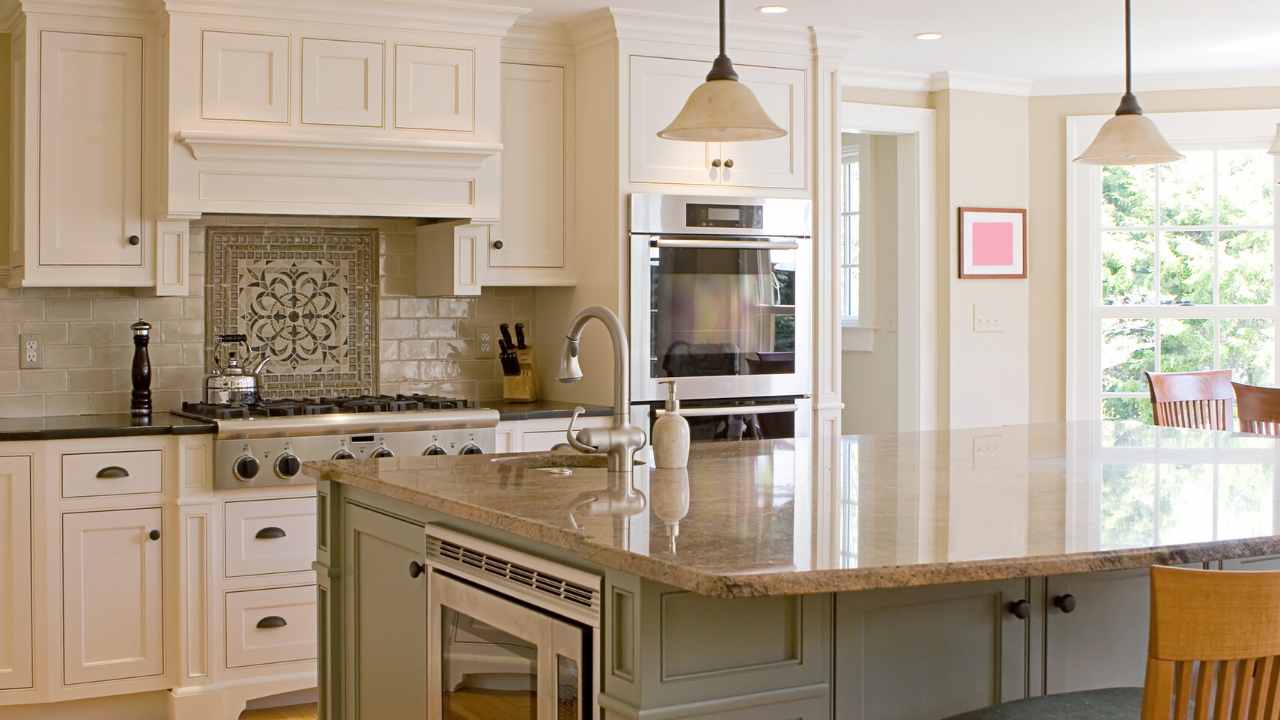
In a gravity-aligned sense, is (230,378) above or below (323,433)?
above

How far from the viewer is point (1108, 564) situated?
1.85m

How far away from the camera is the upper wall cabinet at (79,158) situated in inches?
165

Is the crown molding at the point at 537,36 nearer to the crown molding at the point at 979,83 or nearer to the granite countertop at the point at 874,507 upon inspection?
the crown molding at the point at 979,83

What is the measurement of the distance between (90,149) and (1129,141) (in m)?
3.13

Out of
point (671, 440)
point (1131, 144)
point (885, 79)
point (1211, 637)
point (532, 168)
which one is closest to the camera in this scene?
point (1211, 637)

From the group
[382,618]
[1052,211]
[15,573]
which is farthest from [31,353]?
[1052,211]

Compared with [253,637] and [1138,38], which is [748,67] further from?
[253,637]

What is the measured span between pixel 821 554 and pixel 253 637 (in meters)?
2.84

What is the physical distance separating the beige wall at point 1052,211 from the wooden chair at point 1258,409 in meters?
1.95

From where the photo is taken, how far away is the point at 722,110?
9.21ft

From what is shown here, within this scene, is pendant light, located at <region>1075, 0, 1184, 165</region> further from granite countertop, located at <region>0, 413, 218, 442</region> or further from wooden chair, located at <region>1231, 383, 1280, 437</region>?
granite countertop, located at <region>0, 413, 218, 442</region>

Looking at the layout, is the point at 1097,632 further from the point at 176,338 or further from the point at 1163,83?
the point at 1163,83

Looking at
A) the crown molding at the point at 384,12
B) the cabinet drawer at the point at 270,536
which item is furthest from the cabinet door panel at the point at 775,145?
the cabinet drawer at the point at 270,536

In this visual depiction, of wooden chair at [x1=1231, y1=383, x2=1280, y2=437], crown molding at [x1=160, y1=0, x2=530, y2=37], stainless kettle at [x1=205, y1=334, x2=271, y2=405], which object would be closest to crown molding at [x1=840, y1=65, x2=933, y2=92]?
crown molding at [x1=160, y1=0, x2=530, y2=37]
